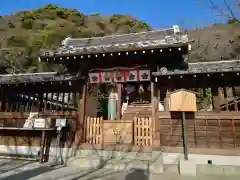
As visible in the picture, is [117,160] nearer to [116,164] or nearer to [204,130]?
[116,164]

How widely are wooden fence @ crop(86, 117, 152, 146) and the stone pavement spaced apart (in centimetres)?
160

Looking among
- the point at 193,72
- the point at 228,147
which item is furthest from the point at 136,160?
the point at 193,72

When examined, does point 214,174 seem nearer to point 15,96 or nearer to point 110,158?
point 110,158

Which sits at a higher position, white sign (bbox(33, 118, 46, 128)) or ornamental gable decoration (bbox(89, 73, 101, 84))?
ornamental gable decoration (bbox(89, 73, 101, 84))

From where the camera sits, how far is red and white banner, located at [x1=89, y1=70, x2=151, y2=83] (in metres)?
9.47

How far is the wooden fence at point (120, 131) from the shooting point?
9211 mm

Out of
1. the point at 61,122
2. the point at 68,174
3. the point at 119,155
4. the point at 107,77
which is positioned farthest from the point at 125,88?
the point at 68,174

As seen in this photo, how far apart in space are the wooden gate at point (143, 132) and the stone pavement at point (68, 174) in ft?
4.97

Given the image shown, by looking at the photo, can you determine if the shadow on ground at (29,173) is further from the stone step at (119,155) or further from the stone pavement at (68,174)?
the stone step at (119,155)

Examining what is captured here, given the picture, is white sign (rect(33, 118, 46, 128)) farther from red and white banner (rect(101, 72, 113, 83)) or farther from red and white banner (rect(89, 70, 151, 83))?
red and white banner (rect(101, 72, 113, 83))

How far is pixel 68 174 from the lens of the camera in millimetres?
7496

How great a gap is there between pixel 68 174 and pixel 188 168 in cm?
453

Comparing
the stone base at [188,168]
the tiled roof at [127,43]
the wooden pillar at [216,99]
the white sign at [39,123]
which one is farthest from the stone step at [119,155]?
the tiled roof at [127,43]

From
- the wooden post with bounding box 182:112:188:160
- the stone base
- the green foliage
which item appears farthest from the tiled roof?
the green foliage
